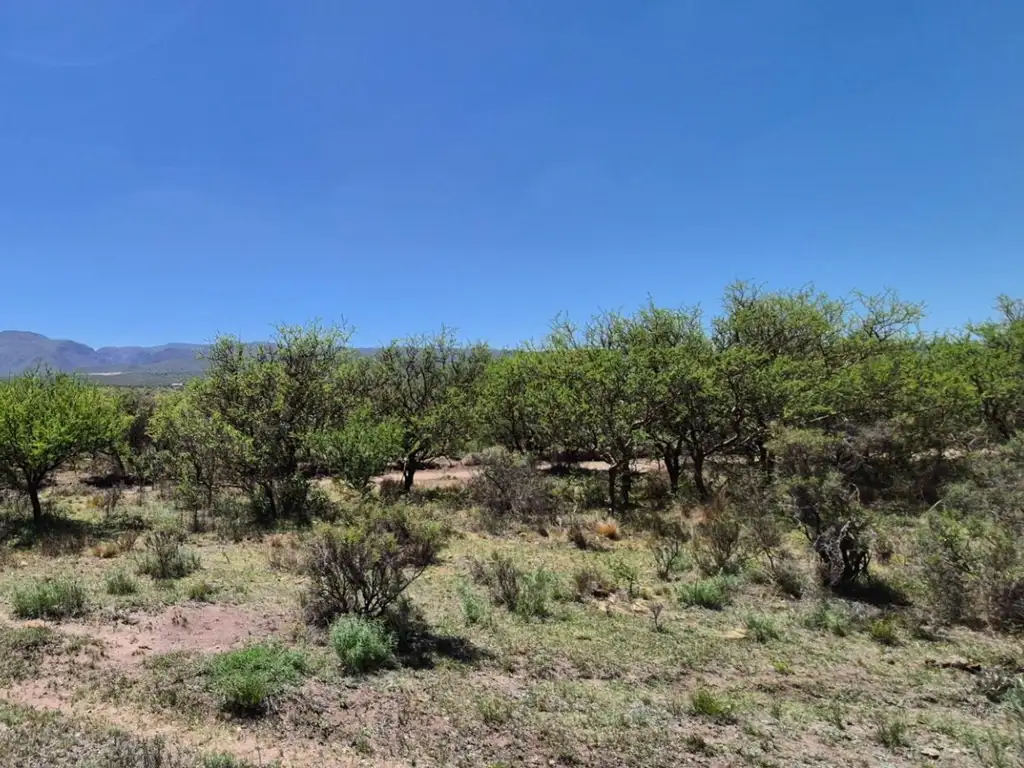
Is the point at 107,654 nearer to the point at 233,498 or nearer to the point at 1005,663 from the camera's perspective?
the point at 1005,663

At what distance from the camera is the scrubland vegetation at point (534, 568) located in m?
6.24

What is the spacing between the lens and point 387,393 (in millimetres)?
25375

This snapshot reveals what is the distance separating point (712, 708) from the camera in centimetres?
650

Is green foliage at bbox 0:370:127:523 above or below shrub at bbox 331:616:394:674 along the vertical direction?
above

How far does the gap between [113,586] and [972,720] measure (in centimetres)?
1325

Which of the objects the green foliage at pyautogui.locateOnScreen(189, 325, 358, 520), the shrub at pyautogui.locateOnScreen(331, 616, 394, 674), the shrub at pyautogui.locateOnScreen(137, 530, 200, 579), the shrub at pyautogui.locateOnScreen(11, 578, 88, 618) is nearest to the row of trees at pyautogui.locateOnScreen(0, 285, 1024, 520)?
the green foliage at pyautogui.locateOnScreen(189, 325, 358, 520)

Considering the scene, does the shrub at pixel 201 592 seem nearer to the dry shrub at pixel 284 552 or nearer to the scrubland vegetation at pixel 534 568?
the scrubland vegetation at pixel 534 568

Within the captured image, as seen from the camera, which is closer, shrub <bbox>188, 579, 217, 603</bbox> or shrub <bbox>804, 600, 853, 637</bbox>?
shrub <bbox>804, 600, 853, 637</bbox>

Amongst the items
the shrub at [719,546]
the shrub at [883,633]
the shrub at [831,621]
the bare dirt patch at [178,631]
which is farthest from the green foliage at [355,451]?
the shrub at [883,633]

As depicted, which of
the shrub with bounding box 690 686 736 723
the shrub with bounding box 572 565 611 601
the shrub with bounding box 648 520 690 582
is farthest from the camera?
the shrub with bounding box 648 520 690 582

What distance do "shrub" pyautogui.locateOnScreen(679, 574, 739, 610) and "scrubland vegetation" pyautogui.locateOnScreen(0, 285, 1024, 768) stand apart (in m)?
0.06

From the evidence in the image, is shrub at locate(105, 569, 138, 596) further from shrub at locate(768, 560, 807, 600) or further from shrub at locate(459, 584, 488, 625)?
shrub at locate(768, 560, 807, 600)

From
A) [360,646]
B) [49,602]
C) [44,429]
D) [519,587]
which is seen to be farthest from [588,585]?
[44,429]

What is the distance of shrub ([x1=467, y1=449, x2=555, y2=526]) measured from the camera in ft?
61.3
